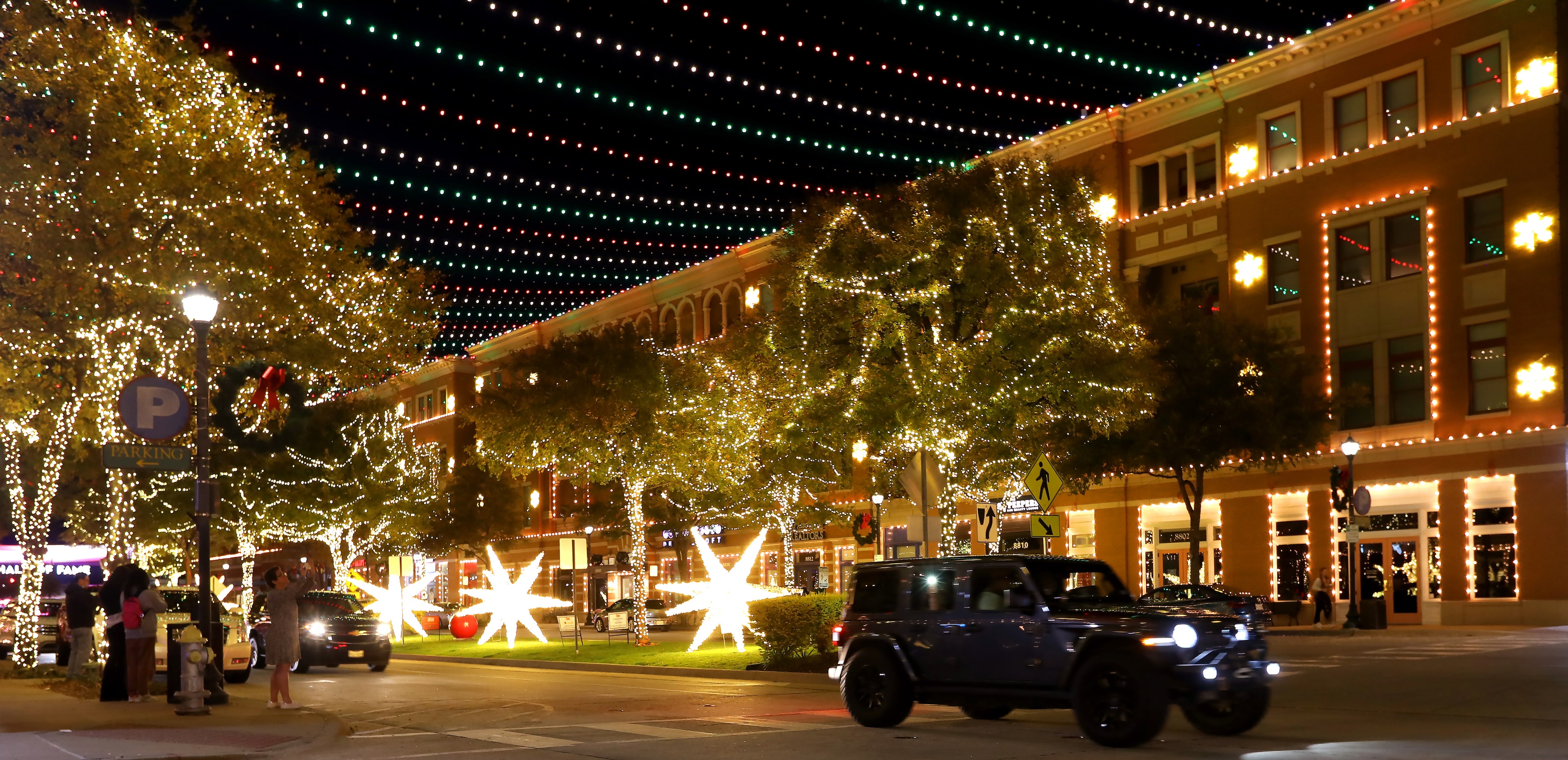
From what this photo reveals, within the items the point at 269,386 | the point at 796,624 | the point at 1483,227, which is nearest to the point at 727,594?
the point at 796,624

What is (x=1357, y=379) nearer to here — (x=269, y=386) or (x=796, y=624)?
(x=796, y=624)

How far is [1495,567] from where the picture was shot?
117 ft

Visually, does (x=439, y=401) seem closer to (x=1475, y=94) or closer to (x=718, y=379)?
(x=718, y=379)

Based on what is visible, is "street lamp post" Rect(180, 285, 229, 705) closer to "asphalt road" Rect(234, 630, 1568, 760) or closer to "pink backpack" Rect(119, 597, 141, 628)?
"pink backpack" Rect(119, 597, 141, 628)

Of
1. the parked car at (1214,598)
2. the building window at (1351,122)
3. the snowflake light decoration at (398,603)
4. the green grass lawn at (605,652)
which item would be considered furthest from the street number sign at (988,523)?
the snowflake light decoration at (398,603)

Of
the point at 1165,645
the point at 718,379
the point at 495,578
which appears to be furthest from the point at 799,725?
the point at 495,578

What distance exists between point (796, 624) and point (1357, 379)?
21226 mm

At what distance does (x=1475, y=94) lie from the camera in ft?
118

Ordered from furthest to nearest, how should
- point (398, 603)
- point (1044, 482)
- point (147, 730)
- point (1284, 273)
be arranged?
point (398, 603)
point (1284, 273)
point (1044, 482)
point (147, 730)

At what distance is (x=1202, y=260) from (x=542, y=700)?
1167 inches

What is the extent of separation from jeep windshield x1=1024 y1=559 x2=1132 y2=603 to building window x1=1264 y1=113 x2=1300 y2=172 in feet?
96.7

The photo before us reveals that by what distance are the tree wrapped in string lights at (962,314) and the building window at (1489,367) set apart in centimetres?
1347

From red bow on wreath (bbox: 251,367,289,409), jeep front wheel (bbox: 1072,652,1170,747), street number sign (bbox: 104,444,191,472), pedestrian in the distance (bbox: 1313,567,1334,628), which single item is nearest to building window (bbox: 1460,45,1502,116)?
pedestrian in the distance (bbox: 1313,567,1334,628)

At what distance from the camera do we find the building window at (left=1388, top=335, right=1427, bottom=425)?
37.6m
